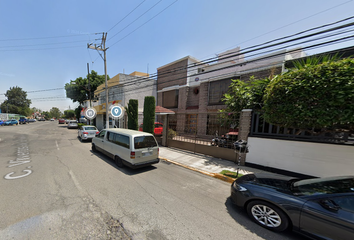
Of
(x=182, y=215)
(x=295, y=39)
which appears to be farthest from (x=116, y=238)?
(x=295, y=39)

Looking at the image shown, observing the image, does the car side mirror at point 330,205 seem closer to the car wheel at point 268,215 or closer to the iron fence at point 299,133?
the car wheel at point 268,215

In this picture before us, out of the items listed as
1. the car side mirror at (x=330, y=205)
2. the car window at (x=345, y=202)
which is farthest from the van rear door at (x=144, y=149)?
the car window at (x=345, y=202)

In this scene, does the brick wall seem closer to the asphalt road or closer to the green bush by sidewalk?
the green bush by sidewalk

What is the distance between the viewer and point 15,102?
53.5m

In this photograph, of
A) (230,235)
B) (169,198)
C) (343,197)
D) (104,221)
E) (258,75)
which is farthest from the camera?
(258,75)

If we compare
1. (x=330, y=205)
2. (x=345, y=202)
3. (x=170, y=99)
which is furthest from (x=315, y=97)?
(x=170, y=99)

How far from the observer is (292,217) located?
95.4 inches

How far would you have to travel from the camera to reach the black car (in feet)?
6.82

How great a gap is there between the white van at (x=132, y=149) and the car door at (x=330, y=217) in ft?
15.1

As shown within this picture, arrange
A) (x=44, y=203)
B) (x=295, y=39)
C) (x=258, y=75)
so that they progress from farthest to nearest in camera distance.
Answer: (x=258, y=75) → (x=295, y=39) → (x=44, y=203)

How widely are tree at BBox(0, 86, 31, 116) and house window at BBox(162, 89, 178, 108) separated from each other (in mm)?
68969

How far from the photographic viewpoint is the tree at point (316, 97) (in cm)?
363

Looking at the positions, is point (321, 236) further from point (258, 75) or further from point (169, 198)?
point (258, 75)

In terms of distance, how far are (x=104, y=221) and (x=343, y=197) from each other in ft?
14.1
